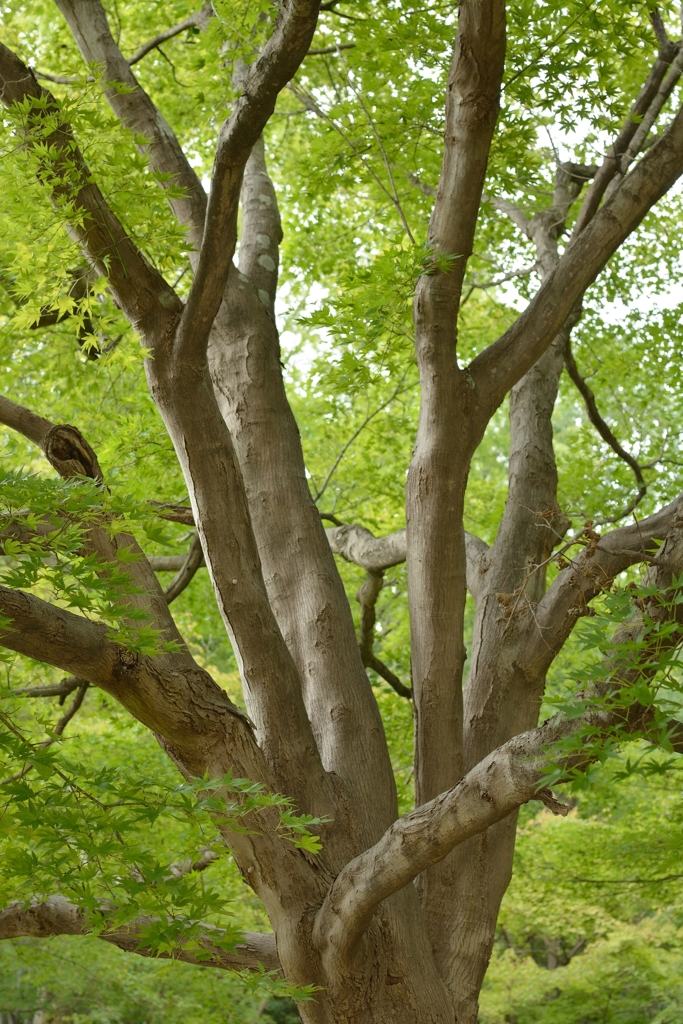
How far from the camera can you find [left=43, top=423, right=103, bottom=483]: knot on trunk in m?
3.22

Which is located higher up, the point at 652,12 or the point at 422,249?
the point at 652,12

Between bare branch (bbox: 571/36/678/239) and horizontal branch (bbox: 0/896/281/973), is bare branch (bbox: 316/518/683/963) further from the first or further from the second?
bare branch (bbox: 571/36/678/239)

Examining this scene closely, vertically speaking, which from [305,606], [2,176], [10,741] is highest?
[2,176]

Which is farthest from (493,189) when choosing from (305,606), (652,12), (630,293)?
(630,293)

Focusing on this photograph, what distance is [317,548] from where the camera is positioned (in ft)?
14.4

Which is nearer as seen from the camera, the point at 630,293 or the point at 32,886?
the point at 32,886

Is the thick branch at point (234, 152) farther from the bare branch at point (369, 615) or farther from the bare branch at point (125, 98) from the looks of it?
the bare branch at point (369, 615)

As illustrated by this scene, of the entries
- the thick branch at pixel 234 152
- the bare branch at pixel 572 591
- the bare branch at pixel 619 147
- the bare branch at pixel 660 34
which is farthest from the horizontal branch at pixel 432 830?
the bare branch at pixel 660 34

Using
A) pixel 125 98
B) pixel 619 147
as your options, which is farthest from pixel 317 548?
pixel 619 147

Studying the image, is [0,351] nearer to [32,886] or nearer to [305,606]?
[305,606]

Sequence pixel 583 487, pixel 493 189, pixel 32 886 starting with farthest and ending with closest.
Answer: pixel 583 487 → pixel 493 189 → pixel 32 886

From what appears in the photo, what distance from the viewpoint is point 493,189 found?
5.49 metres

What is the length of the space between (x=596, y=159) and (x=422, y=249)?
5.50 metres

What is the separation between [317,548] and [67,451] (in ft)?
4.84
